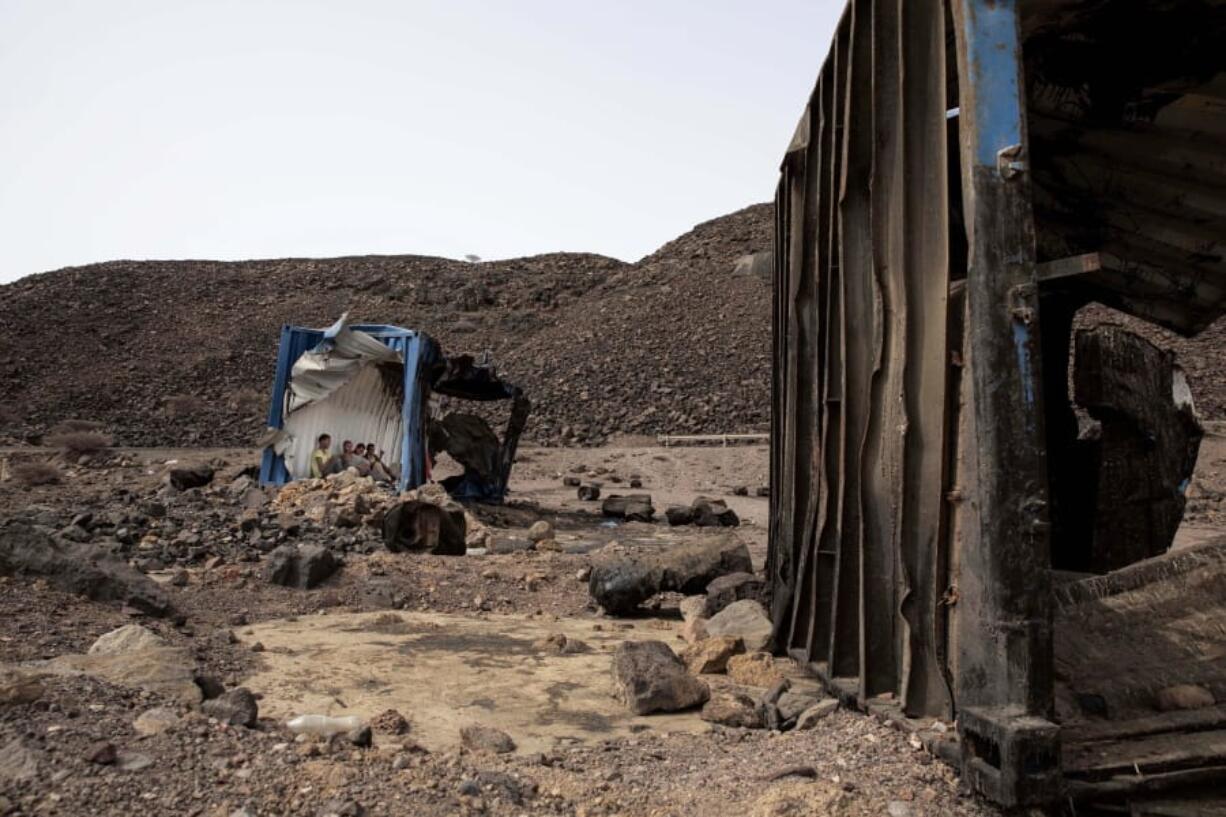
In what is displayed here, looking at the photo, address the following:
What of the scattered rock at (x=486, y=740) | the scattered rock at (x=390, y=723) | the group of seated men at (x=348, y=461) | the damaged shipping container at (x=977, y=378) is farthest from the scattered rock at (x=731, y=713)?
the group of seated men at (x=348, y=461)

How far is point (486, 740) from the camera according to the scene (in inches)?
146

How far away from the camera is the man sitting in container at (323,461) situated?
12906mm

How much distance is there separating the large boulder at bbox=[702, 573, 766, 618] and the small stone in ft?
12.0

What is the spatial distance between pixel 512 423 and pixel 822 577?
10089 millimetres

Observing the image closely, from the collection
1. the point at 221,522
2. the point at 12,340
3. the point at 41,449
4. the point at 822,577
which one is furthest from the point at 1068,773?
the point at 12,340

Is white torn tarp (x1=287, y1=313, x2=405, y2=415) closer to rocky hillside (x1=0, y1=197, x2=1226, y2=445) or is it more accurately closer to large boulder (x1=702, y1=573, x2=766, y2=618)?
large boulder (x1=702, y1=573, x2=766, y2=618)

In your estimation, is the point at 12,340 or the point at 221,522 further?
the point at 12,340

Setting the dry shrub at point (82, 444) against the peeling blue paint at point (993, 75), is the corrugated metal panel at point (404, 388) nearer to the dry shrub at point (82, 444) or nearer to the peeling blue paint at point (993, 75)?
the dry shrub at point (82, 444)

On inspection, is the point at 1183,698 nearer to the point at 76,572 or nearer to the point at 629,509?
the point at 76,572

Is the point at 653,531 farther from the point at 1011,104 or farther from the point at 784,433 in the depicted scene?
the point at 1011,104

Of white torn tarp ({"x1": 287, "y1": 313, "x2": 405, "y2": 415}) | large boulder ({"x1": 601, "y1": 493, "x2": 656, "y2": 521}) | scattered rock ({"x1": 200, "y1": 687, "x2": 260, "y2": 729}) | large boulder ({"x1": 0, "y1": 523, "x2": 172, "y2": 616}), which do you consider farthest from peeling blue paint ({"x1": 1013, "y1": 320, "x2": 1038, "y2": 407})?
white torn tarp ({"x1": 287, "y1": 313, "x2": 405, "y2": 415})

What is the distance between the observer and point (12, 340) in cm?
3544

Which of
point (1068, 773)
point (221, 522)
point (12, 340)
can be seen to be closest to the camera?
point (1068, 773)

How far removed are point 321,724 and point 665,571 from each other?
11.2 feet
